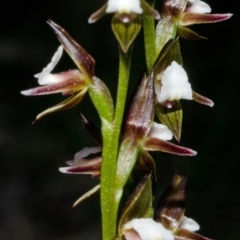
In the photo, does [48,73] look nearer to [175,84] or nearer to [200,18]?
[175,84]

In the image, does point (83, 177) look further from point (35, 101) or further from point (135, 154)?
point (135, 154)

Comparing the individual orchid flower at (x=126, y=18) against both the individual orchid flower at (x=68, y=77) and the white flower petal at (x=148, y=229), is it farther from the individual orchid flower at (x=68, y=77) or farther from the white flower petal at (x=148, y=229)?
the white flower petal at (x=148, y=229)

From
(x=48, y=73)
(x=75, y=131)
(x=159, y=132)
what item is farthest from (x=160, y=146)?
(x=75, y=131)

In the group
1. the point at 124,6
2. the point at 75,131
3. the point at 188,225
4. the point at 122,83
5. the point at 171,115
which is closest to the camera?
the point at 124,6

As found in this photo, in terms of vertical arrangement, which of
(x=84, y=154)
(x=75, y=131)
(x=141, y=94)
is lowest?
(x=75, y=131)

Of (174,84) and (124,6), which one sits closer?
(124,6)

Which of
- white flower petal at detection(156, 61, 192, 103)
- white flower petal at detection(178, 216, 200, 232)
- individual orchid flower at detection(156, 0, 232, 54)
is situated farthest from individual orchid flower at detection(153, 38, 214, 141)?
white flower petal at detection(178, 216, 200, 232)

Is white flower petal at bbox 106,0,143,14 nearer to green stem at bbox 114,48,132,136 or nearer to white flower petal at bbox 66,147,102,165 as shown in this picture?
green stem at bbox 114,48,132,136

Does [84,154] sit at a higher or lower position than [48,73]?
lower
